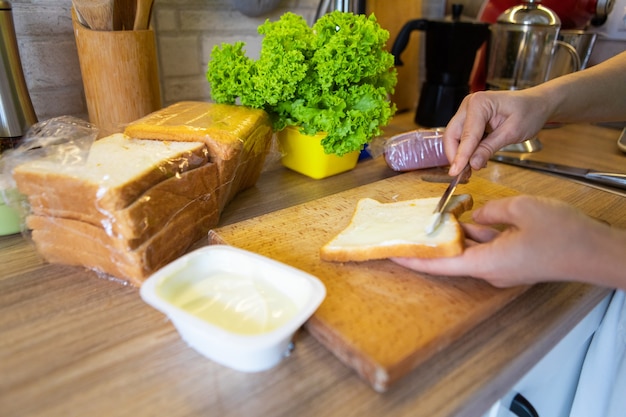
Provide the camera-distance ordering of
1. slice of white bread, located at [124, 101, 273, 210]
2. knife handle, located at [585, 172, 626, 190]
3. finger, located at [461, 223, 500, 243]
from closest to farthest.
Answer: finger, located at [461, 223, 500, 243] < slice of white bread, located at [124, 101, 273, 210] < knife handle, located at [585, 172, 626, 190]

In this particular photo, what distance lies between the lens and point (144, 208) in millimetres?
733

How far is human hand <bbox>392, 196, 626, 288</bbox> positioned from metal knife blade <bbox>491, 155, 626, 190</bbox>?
649mm

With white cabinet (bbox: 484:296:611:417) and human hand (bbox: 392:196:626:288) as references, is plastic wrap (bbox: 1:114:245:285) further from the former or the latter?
white cabinet (bbox: 484:296:611:417)

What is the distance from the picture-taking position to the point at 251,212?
1.04 metres

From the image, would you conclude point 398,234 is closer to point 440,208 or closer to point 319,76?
point 440,208

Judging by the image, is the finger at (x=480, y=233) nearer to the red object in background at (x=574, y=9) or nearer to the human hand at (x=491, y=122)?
the human hand at (x=491, y=122)

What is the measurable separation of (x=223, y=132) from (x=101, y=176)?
0.87 ft

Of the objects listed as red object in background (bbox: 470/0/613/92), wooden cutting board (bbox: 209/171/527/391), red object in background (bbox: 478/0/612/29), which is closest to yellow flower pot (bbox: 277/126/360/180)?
wooden cutting board (bbox: 209/171/527/391)

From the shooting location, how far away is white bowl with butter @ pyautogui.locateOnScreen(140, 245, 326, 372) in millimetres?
543

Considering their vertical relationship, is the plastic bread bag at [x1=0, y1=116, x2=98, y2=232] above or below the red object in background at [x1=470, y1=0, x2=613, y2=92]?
below

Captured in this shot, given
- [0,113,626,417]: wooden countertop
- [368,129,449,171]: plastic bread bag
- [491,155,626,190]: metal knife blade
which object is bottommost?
[0,113,626,417]: wooden countertop

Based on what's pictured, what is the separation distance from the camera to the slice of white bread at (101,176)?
712 millimetres

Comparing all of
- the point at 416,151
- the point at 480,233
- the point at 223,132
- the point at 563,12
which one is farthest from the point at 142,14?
the point at 563,12

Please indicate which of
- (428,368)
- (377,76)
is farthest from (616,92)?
(428,368)
